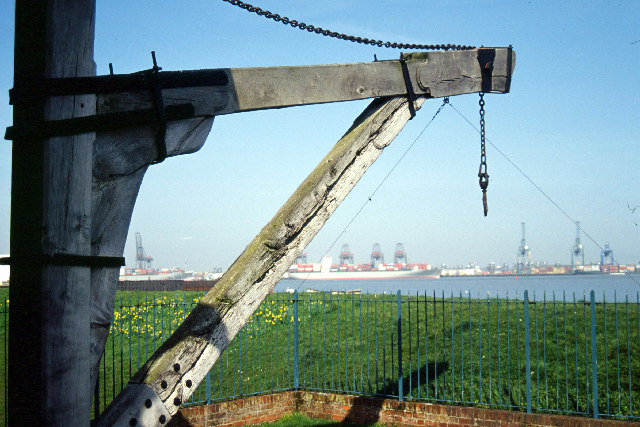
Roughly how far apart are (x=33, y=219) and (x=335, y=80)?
168 centimetres

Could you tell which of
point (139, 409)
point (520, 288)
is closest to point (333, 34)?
point (139, 409)

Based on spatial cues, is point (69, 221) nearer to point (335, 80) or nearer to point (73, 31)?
point (73, 31)

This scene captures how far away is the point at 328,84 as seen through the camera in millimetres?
3172

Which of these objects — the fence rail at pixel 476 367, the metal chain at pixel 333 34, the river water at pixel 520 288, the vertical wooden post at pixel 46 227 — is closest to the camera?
the vertical wooden post at pixel 46 227

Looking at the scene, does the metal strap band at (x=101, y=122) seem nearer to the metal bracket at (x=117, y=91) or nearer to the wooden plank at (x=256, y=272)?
the metal bracket at (x=117, y=91)

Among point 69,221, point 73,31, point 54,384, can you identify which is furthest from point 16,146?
point 54,384

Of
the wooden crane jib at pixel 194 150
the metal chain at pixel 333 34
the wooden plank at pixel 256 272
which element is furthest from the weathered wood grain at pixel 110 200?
the metal chain at pixel 333 34

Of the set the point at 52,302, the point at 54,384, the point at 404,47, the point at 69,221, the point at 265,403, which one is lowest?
the point at 265,403

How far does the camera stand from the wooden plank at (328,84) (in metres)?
2.59

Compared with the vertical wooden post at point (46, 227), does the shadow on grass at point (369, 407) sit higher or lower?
lower

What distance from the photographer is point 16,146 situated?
221cm

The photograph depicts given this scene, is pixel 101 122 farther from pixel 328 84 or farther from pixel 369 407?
pixel 369 407

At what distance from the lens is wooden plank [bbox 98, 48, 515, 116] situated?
102 inches

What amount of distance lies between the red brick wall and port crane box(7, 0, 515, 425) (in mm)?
6150
